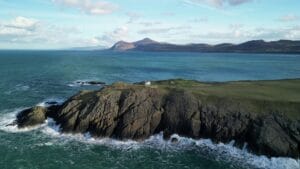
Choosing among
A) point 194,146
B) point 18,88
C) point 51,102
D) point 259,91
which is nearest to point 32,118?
point 51,102

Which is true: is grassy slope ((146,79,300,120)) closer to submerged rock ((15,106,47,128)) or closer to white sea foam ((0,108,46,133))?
submerged rock ((15,106,47,128))

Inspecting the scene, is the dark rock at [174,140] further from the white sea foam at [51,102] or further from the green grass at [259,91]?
the white sea foam at [51,102]

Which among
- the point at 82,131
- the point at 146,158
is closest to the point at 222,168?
the point at 146,158

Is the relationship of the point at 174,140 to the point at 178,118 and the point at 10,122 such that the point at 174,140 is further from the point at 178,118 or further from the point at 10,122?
the point at 10,122

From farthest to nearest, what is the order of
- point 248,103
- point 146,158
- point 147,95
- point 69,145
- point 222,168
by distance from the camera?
point 147,95 → point 248,103 → point 69,145 → point 146,158 → point 222,168

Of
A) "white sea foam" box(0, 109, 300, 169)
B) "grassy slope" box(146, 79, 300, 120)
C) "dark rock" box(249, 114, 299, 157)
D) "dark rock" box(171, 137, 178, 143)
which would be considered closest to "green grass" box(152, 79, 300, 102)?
"grassy slope" box(146, 79, 300, 120)

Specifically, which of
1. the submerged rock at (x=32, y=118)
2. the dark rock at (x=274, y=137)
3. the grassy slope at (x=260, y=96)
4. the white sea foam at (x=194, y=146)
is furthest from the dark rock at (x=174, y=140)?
the submerged rock at (x=32, y=118)

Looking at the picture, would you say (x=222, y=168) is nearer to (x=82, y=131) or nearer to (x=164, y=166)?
(x=164, y=166)
